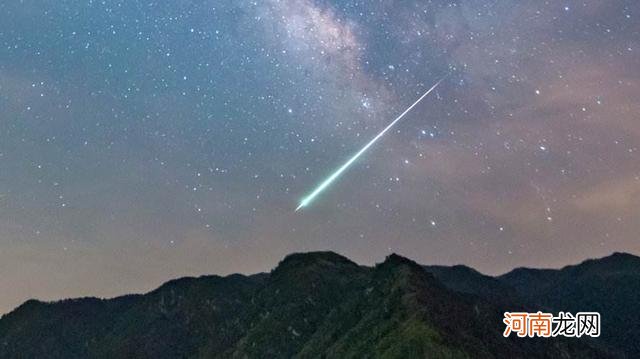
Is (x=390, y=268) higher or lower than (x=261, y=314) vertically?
higher

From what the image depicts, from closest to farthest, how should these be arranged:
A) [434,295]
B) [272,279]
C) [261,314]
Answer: [434,295]
[261,314]
[272,279]

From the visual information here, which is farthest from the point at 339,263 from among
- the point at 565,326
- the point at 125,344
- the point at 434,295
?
the point at 565,326

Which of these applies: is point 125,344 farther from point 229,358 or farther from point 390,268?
point 390,268

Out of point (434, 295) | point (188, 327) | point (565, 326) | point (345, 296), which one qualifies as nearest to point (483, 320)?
point (434, 295)

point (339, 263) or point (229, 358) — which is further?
point (339, 263)

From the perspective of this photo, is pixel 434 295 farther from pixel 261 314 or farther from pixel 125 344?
pixel 125 344

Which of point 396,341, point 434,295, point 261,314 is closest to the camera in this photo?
point 396,341

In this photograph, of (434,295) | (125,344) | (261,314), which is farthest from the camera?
(125,344)

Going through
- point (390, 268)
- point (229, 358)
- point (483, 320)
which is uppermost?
point (390, 268)

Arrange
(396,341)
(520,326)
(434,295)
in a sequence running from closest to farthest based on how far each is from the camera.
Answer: (520,326), (396,341), (434,295)
